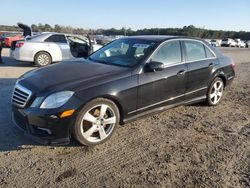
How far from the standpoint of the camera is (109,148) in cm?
391

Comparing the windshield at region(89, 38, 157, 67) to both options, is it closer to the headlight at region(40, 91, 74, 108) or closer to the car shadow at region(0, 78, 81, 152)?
the headlight at region(40, 91, 74, 108)

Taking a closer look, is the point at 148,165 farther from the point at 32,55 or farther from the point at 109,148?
the point at 32,55

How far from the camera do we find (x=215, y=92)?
594 centimetres

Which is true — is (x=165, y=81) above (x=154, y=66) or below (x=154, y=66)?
below

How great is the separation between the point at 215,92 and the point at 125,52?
236 cm

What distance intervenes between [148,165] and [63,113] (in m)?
1.29

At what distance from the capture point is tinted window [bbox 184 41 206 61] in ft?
17.1

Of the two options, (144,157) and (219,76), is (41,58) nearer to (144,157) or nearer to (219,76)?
(219,76)

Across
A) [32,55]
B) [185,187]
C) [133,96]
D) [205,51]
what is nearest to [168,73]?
[133,96]

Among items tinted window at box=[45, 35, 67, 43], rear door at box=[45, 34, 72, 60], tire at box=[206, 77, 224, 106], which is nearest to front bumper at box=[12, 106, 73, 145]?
tire at box=[206, 77, 224, 106]

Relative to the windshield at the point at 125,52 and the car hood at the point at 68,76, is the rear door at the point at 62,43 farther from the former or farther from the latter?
the car hood at the point at 68,76

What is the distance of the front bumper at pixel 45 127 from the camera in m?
3.51

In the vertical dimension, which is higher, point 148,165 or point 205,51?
point 205,51

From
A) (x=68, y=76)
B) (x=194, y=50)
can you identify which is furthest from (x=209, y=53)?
(x=68, y=76)
